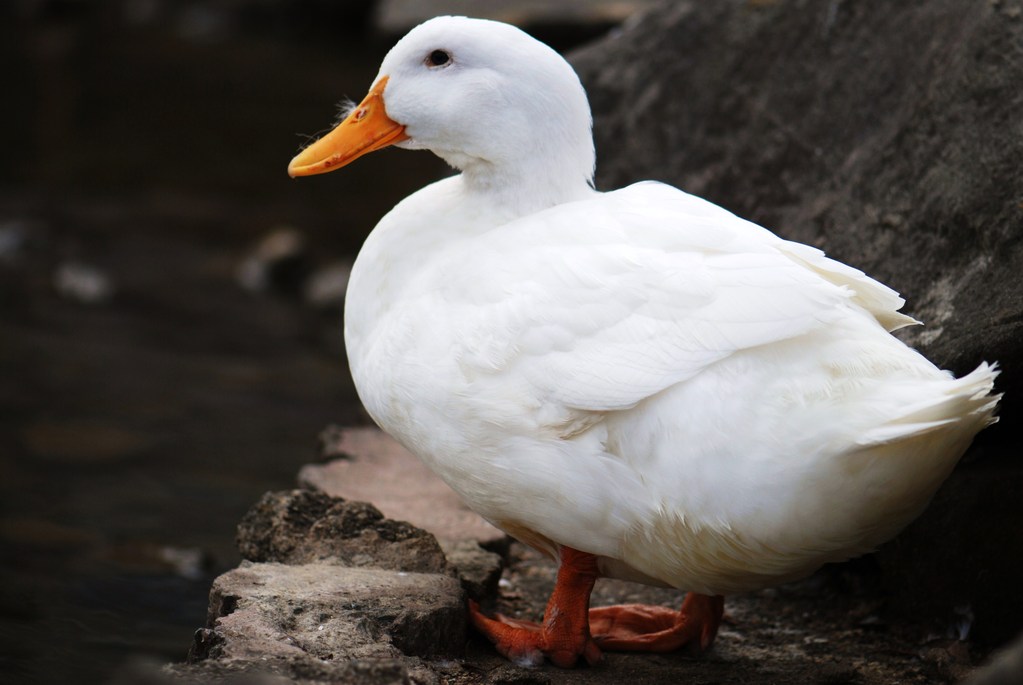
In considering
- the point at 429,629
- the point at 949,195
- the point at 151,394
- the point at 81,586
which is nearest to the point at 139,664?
the point at 429,629

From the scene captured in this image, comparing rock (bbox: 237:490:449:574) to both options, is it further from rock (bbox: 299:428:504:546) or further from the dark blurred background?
the dark blurred background

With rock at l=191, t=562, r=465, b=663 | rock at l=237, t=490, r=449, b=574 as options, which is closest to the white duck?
rock at l=191, t=562, r=465, b=663

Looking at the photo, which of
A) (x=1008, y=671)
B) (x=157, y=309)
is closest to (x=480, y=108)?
(x=1008, y=671)

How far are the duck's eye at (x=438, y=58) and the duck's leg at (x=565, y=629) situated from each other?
1.33 metres

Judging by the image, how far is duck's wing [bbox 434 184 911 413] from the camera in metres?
2.84

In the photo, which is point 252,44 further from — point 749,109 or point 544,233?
point 544,233

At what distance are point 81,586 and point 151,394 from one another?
7.10 ft

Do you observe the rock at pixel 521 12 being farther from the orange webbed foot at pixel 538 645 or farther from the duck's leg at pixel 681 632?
the orange webbed foot at pixel 538 645

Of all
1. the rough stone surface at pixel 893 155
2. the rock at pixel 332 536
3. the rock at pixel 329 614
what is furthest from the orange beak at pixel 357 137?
the rough stone surface at pixel 893 155

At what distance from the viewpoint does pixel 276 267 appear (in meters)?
9.08

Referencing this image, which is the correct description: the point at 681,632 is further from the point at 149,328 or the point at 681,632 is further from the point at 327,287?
the point at 327,287

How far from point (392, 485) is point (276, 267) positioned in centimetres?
487

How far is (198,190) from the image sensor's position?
10695 millimetres

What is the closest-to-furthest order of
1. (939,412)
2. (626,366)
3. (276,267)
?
(939,412) < (626,366) < (276,267)
